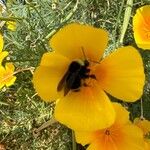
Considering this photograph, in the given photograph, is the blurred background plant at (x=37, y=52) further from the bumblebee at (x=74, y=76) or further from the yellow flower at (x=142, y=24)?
the bumblebee at (x=74, y=76)

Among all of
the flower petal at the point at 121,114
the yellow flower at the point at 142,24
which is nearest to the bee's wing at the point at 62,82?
the flower petal at the point at 121,114

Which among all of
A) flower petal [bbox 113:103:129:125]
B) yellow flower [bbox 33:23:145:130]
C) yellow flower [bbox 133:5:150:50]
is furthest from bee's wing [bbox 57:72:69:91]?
yellow flower [bbox 133:5:150:50]

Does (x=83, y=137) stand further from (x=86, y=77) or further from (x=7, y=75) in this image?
(x=7, y=75)

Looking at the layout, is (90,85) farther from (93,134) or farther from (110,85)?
(93,134)

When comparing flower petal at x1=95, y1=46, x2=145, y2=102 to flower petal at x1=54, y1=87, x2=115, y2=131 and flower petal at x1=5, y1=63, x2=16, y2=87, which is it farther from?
flower petal at x1=5, y1=63, x2=16, y2=87

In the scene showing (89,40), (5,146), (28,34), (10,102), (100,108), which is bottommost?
(5,146)

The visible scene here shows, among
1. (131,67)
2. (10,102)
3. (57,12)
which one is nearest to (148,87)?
(57,12)

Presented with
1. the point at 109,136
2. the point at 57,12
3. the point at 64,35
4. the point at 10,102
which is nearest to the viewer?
the point at 64,35
